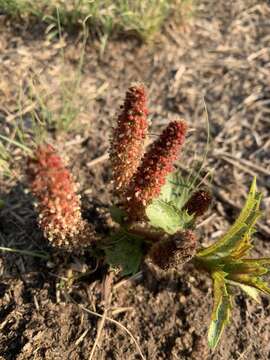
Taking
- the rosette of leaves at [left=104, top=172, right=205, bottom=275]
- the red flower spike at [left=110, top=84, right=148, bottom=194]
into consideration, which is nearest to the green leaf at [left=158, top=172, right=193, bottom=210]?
the rosette of leaves at [left=104, top=172, right=205, bottom=275]

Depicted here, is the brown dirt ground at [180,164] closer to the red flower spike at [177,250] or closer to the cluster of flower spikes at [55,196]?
the cluster of flower spikes at [55,196]

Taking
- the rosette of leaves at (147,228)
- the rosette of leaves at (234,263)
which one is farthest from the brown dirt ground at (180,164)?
the rosette of leaves at (234,263)

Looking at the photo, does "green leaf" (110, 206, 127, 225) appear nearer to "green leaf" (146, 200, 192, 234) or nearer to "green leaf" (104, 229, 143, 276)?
"green leaf" (104, 229, 143, 276)

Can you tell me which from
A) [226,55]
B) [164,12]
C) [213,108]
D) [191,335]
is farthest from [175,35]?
[191,335]

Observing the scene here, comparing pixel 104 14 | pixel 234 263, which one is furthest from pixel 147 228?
pixel 104 14

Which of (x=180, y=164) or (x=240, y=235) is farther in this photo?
(x=180, y=164)

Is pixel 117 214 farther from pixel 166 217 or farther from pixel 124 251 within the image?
pixel 166 217
